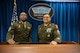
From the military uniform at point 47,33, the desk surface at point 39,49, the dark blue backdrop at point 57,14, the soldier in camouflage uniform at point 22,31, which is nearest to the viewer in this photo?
the desk surface at point 39,49

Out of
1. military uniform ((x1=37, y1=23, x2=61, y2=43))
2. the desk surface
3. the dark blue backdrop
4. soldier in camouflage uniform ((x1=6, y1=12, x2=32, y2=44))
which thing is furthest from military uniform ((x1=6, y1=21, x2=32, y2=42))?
the desk surface

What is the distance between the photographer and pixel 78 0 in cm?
580

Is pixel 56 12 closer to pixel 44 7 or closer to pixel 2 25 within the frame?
pixel 44 7

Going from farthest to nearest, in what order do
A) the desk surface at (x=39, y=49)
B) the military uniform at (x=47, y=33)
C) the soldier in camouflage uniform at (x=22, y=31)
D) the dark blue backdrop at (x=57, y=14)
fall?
the dark blue backdrop at (x=57, y=14) → the soldier in camouflage uniform at (x=22, y=31) → the military uniform at (x=47, y=33) → the desk surface at (x=39, y=49)

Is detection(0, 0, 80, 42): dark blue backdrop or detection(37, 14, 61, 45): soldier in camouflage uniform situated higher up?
detection(0, 0, 80, 42): dark blue backdrop

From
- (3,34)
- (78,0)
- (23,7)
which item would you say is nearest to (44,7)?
(23,7)

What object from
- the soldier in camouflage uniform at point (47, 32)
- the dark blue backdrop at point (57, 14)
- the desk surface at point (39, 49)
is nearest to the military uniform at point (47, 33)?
the soldier in camouflage uniform at point (47, 32)

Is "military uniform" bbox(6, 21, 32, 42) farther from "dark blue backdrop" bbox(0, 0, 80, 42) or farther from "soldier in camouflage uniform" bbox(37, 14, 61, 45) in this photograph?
"dark blue backdrop" bbox(0, 0, 80, 42)

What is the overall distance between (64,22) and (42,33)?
2558 mm

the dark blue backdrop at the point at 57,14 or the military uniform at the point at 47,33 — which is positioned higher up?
the dark blue backdrop at the point at 57,14

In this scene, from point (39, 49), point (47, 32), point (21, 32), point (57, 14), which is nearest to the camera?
point (39, 49)

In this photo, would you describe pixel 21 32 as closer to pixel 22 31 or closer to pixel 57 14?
pixel 22 31

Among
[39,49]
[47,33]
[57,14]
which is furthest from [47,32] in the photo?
[57,14]

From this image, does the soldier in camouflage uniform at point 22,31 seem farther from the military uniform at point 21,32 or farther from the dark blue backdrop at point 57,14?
the dark blue backdrop at point 57,14
